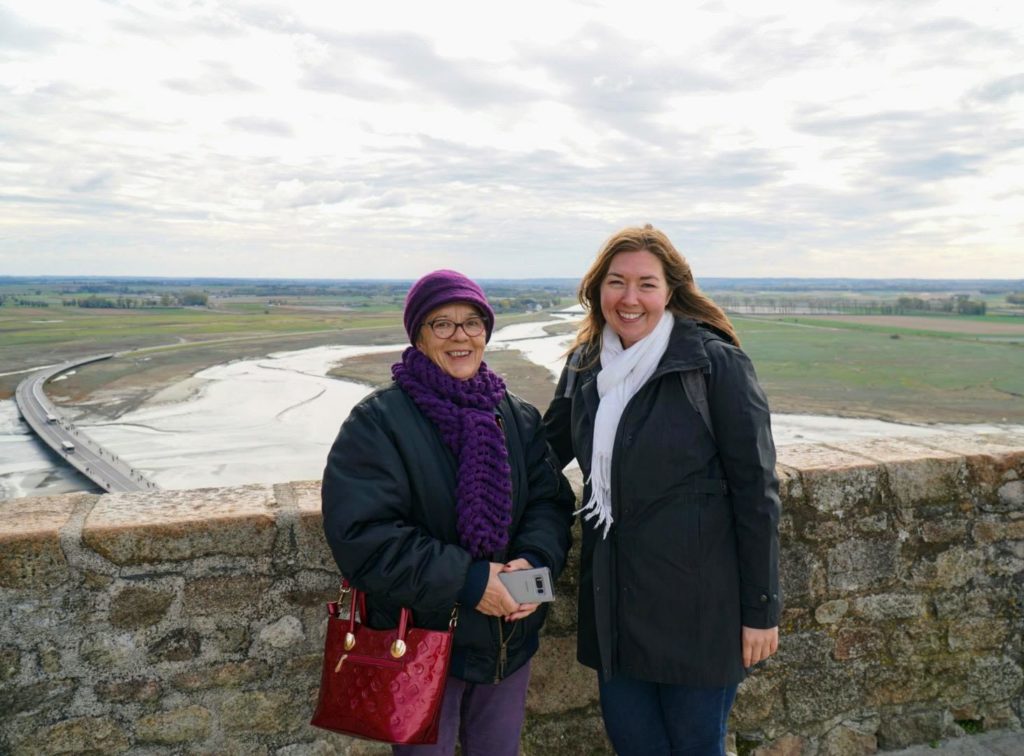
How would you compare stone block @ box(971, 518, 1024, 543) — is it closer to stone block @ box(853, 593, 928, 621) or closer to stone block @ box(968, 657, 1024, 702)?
stone block @ box(853, 593, 928, 621)

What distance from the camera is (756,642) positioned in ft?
6.48

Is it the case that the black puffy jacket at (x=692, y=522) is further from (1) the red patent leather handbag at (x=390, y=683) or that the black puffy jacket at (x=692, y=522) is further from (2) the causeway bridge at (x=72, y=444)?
(2) the causeway bridge at (x=72, y=444)

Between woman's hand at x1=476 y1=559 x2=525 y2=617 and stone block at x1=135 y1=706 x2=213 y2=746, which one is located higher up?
woman's hand at x1=476 y1=559 x2=525 y2=617

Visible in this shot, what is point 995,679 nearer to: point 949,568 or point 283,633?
point 949,568

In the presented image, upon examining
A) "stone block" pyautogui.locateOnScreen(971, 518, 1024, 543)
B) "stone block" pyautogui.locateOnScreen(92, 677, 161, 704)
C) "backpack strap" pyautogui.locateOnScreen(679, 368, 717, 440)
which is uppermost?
"backpack strap" pyautogui.locateOnScreen(679, 368, 717, 440)

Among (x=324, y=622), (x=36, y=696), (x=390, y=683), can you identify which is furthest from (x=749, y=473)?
(x=36, y=696)

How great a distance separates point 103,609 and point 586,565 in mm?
1443

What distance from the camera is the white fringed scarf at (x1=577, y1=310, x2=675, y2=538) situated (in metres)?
2.02

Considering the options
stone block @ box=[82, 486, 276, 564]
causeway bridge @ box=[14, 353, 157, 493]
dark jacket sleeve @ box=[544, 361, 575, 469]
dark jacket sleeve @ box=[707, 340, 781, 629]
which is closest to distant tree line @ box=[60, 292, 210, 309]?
causeway bridge @ box=[14, 353, 157, 493]

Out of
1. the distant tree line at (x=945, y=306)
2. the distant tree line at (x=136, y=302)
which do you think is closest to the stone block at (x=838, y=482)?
the distant tree line at (x=945, y=306)

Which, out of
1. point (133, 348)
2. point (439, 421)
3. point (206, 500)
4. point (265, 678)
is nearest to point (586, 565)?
point (439, 421)

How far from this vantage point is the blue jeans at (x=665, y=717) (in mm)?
1997

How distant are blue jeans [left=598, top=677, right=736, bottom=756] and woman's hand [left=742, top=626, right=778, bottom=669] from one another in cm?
11

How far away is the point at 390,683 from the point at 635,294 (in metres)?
1.23
